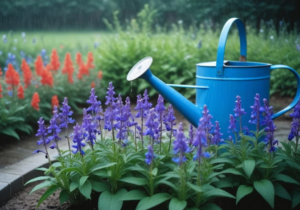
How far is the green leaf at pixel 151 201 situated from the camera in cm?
183

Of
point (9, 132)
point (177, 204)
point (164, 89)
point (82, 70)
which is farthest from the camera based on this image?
point (82, 70)

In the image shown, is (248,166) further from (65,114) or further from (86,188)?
(65,114)

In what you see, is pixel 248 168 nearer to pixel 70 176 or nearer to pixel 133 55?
pixel 70 176

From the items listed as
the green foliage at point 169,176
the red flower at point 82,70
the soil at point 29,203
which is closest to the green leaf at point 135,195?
the green foliage at point 169,176

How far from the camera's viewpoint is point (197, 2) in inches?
474

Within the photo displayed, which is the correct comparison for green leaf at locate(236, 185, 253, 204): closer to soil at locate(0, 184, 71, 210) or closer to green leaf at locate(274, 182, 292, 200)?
green leaf at locate(274, 182, 292, 200)

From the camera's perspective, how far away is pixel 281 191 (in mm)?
2070

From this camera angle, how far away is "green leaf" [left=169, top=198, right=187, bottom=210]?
1760 mm

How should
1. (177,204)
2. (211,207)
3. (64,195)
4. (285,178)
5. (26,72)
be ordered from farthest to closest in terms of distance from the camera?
(26,72) < (64,195) < (285,178) < (211,207) < (177,204)

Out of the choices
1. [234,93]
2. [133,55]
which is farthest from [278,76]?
[234,93]

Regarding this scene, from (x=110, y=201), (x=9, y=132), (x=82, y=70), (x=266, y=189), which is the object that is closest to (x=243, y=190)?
(x=266, y=189)

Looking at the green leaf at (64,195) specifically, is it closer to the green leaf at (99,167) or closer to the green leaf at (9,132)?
the green leaf at (99,167)

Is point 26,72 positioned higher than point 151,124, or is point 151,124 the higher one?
point 26,72

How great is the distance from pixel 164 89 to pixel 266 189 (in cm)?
99
